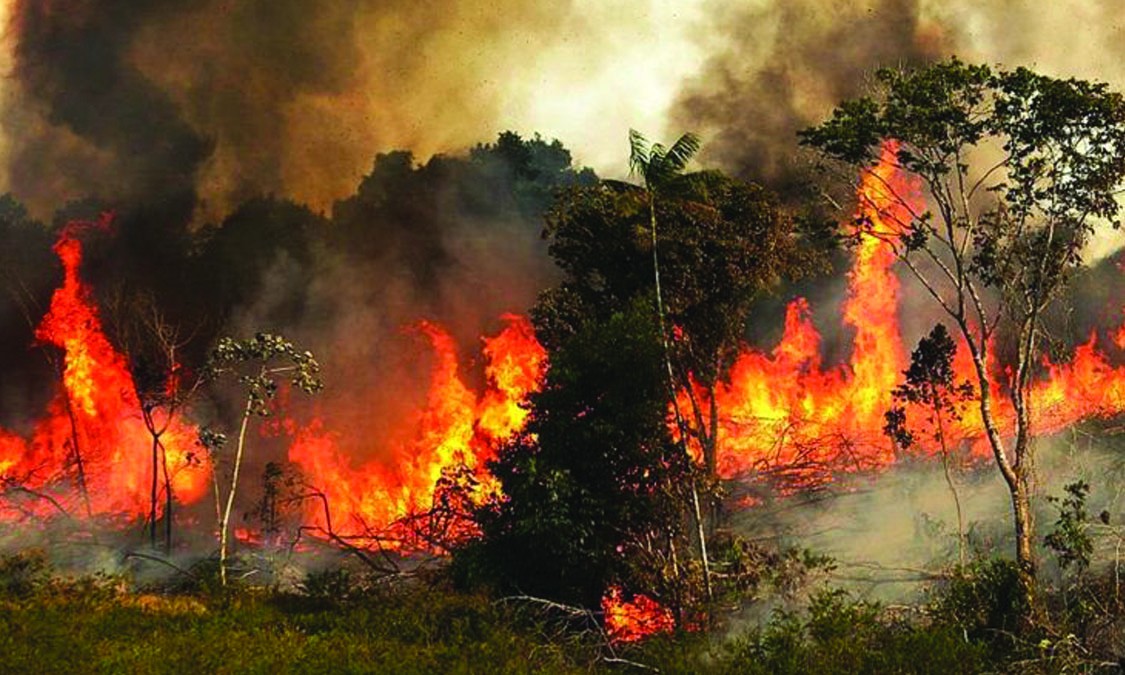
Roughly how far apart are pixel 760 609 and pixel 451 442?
2473 centimetres

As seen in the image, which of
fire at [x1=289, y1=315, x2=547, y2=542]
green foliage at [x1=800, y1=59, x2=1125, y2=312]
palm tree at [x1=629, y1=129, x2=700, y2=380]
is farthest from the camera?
fire at [x1=289, y1=315, x2=547, y2=542]

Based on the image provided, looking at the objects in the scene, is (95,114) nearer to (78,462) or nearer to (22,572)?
(78,462)

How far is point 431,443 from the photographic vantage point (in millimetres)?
45094

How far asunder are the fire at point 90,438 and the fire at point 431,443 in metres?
5.82

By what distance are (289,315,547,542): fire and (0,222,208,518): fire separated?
5819 millimetres

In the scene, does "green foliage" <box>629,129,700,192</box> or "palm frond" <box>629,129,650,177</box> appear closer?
"palm frond" <box>629,129,650,177</box>

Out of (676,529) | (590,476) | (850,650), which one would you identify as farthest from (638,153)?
(850,650)

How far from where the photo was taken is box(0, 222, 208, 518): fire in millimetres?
43125

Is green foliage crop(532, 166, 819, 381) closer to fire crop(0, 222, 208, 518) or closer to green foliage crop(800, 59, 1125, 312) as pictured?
green foliage crop(800, 59, 1125, 312)

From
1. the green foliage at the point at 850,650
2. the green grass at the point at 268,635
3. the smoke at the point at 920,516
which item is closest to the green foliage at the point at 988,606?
the green foliage at the point at 850,650

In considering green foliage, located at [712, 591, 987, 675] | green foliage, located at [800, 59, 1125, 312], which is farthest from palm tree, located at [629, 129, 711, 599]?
green foliage, located at [712, 591, 987, 675]

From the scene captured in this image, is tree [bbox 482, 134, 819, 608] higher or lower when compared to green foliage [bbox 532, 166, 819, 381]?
lower

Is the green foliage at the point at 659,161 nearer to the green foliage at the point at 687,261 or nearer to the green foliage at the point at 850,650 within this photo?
the green foliage at the point at 687,261

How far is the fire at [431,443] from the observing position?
43.6 m
